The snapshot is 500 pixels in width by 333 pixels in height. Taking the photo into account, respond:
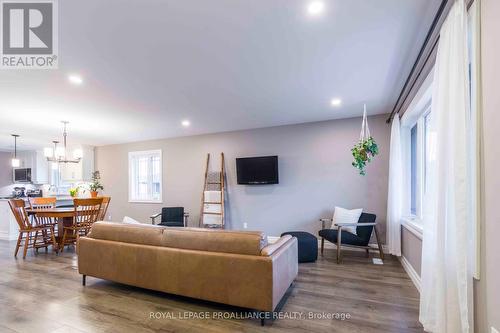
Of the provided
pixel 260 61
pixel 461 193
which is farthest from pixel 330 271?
pixel 260 61

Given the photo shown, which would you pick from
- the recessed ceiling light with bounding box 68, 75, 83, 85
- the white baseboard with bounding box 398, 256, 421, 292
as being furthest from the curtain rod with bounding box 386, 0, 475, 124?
the recessed ceiling light with bounding box 68, 75, 83, 85

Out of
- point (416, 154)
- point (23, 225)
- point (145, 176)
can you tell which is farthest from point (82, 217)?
point (416, 154)

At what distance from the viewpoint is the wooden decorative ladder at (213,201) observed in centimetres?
572

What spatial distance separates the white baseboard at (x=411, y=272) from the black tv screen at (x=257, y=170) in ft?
8.54

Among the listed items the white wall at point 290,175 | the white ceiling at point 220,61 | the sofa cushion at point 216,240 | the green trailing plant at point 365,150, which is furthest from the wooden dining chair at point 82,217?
the green trailing plant at point 365,150

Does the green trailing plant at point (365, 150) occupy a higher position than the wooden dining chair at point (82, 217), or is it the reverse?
the green trailing plant at point (365, 150)

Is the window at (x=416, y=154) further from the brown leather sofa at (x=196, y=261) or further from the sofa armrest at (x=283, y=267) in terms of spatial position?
the brown leather sofa at (x=196, y=261)

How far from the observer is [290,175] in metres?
5.27

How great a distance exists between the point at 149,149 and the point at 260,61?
533 centimetres

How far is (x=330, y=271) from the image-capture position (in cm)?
352

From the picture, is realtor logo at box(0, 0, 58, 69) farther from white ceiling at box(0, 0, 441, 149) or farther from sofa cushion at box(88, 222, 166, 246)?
sofa cushion at box(88, 222, 166, 246)

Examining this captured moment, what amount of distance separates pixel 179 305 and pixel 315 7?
297 cm

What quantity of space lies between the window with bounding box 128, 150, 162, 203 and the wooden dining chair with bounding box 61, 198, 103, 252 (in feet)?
6.73

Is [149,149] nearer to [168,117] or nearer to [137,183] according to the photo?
[137,183]
